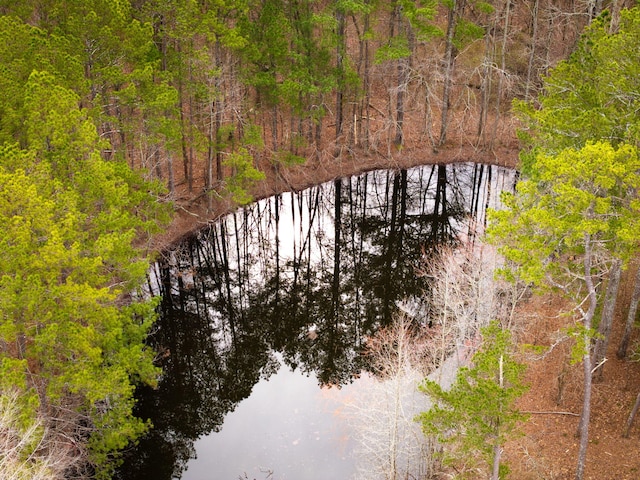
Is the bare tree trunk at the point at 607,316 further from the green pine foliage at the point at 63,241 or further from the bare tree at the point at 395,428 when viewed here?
the green pine foliage at the point at 63,241

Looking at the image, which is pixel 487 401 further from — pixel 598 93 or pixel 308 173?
pixel 308 173

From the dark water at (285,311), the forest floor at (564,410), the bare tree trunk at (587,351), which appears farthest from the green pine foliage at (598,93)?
the dark water at (285,311)

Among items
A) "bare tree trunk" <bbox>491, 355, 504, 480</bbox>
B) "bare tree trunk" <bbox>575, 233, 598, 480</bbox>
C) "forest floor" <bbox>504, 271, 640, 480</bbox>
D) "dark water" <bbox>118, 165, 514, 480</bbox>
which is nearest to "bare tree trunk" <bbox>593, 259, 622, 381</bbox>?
"forest floor" <bbox>504, 271, 640, 480</bbox>

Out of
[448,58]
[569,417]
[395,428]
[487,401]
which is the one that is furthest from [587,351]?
[448,58]

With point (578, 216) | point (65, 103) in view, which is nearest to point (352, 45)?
point (65, 103)

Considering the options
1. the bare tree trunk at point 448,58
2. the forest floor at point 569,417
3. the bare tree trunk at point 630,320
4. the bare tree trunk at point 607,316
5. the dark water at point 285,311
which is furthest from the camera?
the bare tree trunk at point 448,58

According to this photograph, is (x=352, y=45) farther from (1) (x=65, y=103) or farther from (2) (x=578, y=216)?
(2) (x=578, y=216)
